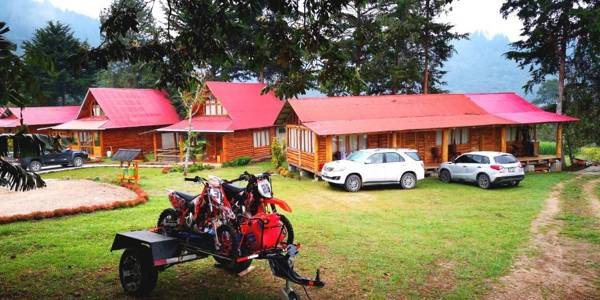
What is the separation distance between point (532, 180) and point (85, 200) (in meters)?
20.9

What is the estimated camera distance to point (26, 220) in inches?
486

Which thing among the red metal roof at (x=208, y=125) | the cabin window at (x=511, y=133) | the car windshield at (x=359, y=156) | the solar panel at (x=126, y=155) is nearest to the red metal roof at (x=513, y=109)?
the cabin window at (x=511, y=133)

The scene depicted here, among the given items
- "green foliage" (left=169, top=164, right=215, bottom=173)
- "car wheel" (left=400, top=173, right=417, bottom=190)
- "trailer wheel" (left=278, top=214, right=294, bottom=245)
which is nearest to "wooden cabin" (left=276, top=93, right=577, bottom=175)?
"car wheel" (left=400, top=173, right=417, bottom=190)

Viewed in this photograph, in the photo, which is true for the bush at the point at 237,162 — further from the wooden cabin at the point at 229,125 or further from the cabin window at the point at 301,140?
the cabin window at the point at 301,140

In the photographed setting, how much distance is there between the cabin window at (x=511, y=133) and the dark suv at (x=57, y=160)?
27.7m

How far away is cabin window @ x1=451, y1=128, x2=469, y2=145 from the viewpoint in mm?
27219

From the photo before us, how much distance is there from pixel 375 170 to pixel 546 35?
17560mm

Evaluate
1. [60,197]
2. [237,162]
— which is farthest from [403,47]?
[60,197]

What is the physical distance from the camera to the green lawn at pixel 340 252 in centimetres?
720

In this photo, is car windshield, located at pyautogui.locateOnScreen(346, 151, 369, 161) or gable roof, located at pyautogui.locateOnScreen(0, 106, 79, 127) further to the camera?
gable roof, located at pyautogui.locateOnScreen(0, 106, 79, 127)

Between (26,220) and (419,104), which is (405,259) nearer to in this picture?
(26,220)

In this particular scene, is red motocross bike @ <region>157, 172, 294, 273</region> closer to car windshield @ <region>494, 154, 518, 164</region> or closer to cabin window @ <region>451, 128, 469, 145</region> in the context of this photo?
car windshield @ <region>494, 154, 518, 164</region>

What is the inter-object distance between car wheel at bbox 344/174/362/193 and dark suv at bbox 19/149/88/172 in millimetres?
17969

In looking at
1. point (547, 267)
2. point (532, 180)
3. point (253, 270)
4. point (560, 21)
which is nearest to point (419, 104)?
point (532, 180)
